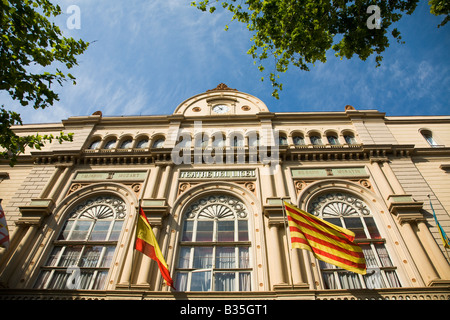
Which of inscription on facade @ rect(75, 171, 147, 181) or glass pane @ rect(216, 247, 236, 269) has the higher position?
inscription on facade @ rect(75, 171, 147, 181)

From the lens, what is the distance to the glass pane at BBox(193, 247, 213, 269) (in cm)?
1348

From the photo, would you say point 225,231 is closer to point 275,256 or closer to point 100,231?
point 275,256

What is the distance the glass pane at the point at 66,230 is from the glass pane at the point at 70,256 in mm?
757

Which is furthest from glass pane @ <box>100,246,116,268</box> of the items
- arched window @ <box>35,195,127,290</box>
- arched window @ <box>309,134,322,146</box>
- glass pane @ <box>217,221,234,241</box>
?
arched window @ <box>309,134,322,146</box>

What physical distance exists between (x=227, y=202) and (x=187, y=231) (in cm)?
273

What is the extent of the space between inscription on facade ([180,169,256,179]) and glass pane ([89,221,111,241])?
188 inches

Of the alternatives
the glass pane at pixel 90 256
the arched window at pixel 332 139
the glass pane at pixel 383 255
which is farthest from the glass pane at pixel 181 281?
the arched window at pixel 332 139

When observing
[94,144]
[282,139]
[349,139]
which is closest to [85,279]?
[94,144]

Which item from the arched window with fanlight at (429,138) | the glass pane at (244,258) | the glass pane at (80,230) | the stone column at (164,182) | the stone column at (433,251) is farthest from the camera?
the arched window with fanlight at (429,138)

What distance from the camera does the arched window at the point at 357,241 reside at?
502 inches

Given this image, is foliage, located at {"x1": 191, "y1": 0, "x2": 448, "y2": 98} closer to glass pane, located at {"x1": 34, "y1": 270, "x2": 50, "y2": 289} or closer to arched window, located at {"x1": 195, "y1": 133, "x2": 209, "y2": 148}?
arched window, located at {"x1": 195, "y1": 133, "x2": 209, "y2": 148}

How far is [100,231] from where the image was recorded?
49.9 feet

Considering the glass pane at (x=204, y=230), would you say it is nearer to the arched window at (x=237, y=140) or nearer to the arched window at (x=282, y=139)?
the arched window at (x=237, y=140)
